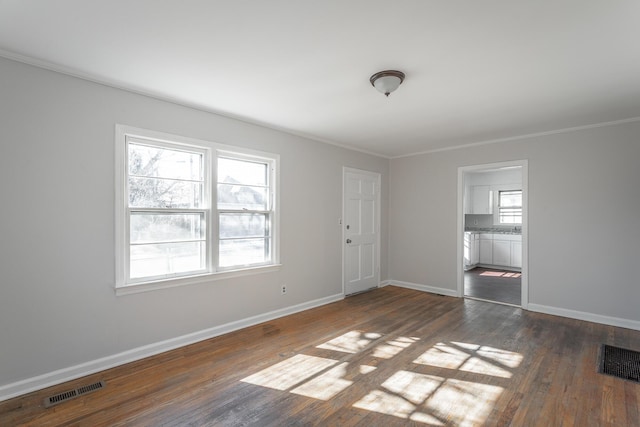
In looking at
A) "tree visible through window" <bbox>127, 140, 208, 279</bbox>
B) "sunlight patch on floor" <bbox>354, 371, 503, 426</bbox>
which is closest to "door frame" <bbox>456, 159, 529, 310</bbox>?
"sunlight patch on floor" <bbox>354, 371, 503, 426</bbox>

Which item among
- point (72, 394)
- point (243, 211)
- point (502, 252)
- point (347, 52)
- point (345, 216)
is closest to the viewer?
point (347, 52)

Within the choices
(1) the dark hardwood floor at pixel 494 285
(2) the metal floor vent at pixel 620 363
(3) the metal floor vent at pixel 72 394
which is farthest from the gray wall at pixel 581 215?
(3) the metal floor vent at pixel 72 394

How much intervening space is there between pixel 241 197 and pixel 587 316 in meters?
4.73

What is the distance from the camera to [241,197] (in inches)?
154

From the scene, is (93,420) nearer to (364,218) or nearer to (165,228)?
(165,228)

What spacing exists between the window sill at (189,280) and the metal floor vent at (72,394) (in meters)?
0.74

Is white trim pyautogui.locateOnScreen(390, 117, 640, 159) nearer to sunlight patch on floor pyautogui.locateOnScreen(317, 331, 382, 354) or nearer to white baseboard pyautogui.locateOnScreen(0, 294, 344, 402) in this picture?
sunlight patch on floor pyautogui.locateOnScreen(317, 331, 382, 354)

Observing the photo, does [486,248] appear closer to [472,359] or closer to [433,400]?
[472,359]

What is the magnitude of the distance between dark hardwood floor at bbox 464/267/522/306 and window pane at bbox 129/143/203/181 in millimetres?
4845

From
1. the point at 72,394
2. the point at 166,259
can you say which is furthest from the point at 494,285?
the point at 72,394

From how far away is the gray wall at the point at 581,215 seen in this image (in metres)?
3.85

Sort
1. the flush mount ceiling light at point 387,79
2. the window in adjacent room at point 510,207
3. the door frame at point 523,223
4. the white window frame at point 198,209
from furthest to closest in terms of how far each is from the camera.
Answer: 1. the window in adjacent room at point 510,207
2. the door frame at point 523,223
3. the white window frame at point 198,209
4. the flush mount ceiling light at point 387,79

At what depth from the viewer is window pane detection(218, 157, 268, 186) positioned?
147 inches

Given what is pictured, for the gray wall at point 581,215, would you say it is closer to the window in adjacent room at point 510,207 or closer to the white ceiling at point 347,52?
the white ceiling at point 347,52
